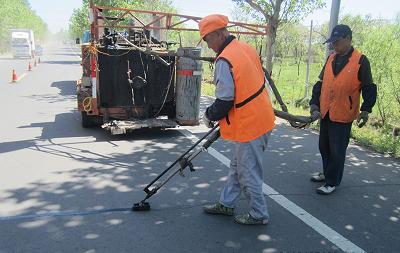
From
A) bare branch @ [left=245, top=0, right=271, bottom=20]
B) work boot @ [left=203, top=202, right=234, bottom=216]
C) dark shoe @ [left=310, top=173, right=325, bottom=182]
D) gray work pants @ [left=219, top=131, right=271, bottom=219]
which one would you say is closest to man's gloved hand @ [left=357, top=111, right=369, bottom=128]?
dark shoe @ [left=310, top=173, right=325, bottom=182]

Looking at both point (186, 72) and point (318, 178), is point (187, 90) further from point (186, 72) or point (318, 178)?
point (318, 178)

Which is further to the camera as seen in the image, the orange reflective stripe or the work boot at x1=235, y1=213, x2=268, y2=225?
the orange reflective stripe

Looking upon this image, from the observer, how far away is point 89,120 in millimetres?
8555

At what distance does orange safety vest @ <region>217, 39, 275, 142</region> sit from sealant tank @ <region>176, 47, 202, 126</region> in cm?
437

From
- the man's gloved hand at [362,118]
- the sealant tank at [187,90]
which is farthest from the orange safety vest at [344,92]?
the sealant tank at [187,90]

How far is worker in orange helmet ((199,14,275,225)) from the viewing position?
141 inches

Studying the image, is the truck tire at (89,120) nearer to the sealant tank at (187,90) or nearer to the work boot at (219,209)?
the sealant tank at (187,90)

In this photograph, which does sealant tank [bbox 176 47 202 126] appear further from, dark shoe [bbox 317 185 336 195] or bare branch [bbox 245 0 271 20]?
bare branch [bbox 245 0 271 20]

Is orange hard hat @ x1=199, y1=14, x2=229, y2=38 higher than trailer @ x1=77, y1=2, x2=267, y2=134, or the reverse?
orange hard hat @ x1=199, y1=14, x2=229, y2=38

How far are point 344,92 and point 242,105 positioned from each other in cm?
175

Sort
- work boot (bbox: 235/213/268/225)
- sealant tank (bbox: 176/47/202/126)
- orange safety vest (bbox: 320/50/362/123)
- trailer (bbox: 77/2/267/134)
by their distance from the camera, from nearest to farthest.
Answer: work boot (bbox: 235/213/268/225) → orange safety vest (bbox: 320/50/362/123) → trailer (bbox: 77/2/267/134) → sealant tank (bbox: 176/47/202/126)

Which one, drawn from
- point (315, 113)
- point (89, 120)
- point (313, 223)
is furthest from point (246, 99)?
point (89, 120)

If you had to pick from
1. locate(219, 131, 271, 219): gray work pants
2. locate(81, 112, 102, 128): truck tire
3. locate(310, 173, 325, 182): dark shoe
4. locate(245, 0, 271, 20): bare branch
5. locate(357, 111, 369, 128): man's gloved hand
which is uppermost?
locate(245, 0, 271, 20): bare branch

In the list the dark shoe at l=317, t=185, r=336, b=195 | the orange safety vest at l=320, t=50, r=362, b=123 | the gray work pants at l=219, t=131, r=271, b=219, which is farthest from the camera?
the dark shoe at l=317, t=185, r=336, b=195
